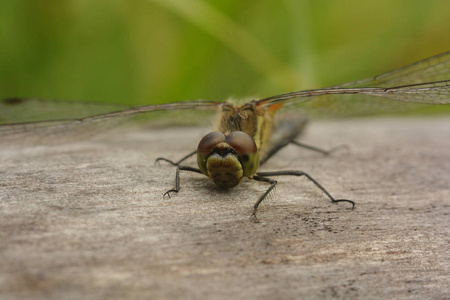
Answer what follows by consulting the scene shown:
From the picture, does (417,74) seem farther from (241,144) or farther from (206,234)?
(206,234)

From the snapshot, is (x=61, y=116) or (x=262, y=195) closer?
(x=262, y=195)

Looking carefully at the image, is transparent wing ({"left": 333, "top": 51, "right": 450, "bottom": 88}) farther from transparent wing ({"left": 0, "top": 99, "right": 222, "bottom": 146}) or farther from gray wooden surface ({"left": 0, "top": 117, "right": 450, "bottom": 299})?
transparent wing ({"left": 0, "top": 99, "right": 222, "bottom": 146})

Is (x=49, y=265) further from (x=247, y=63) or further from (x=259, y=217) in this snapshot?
(x=247, y=63)

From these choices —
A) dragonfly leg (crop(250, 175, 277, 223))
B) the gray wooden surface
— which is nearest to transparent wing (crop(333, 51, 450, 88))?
the gray wooden surface

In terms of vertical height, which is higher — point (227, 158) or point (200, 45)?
point (200, 45)

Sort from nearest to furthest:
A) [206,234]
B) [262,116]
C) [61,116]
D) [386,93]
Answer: [206,234], [386,93], [262,116], [61,116]

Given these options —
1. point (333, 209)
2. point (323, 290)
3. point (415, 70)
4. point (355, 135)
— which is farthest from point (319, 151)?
point (323, 290)

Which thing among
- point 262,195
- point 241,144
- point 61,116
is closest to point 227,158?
point 241,144

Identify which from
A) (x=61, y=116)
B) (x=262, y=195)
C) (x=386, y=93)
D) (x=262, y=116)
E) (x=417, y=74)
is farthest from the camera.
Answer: (x=61, y=116)
